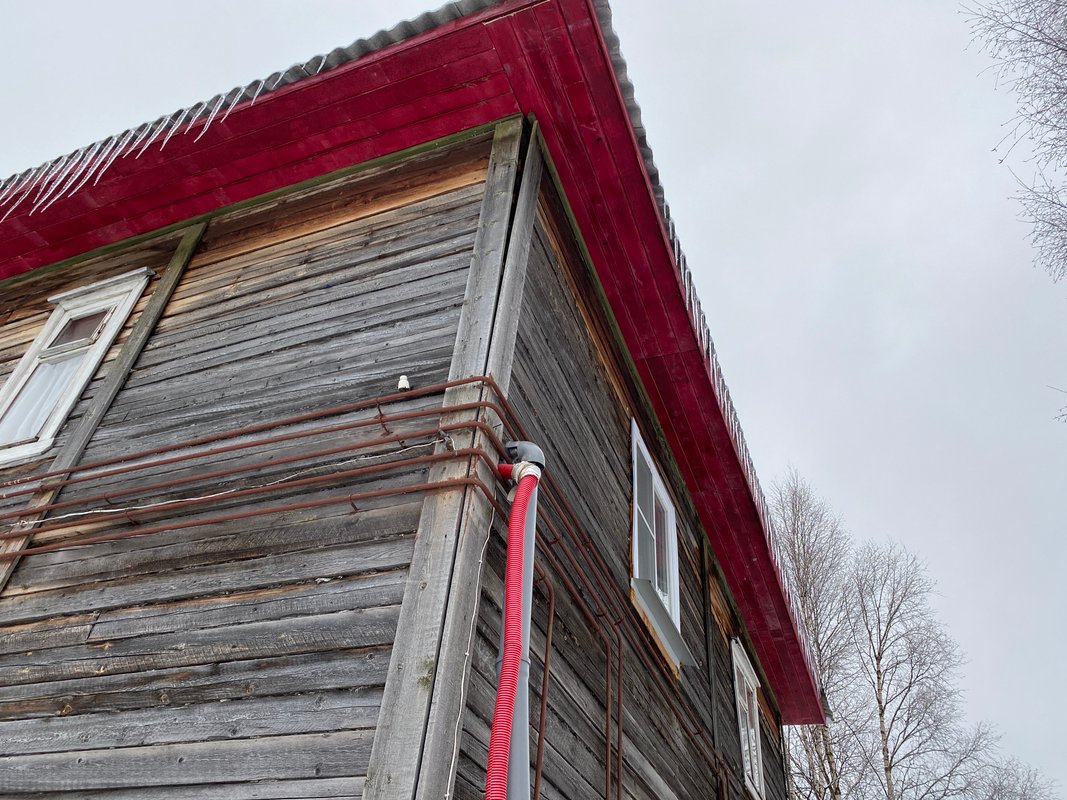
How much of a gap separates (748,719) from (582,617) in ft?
15.9

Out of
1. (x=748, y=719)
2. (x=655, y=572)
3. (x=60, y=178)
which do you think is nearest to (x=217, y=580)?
(x=60, y=178)

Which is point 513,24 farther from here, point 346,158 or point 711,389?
point 711,389

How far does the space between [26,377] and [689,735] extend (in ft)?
16.5

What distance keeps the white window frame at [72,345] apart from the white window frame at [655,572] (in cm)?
333

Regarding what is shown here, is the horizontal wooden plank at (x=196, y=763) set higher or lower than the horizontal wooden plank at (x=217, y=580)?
lower

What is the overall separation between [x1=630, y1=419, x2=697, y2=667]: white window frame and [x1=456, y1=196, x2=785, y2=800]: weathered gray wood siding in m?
0.08

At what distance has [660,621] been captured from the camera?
517 centimetres

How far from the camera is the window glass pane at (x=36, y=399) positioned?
4512mm

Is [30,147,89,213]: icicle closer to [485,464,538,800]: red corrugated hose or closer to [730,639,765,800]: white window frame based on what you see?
[485,464,538,800]: red corrugated hose

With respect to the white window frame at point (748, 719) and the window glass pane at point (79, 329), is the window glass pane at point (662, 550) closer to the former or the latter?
the white window frame at point (748, 719)

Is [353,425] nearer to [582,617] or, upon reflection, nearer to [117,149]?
[582,617]

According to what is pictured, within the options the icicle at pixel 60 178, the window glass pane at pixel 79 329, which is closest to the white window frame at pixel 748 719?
the window glass pane at pixel 79 329

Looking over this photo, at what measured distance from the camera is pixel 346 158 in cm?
462

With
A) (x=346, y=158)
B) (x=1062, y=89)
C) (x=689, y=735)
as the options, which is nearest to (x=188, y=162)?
(x=346, y=158)
